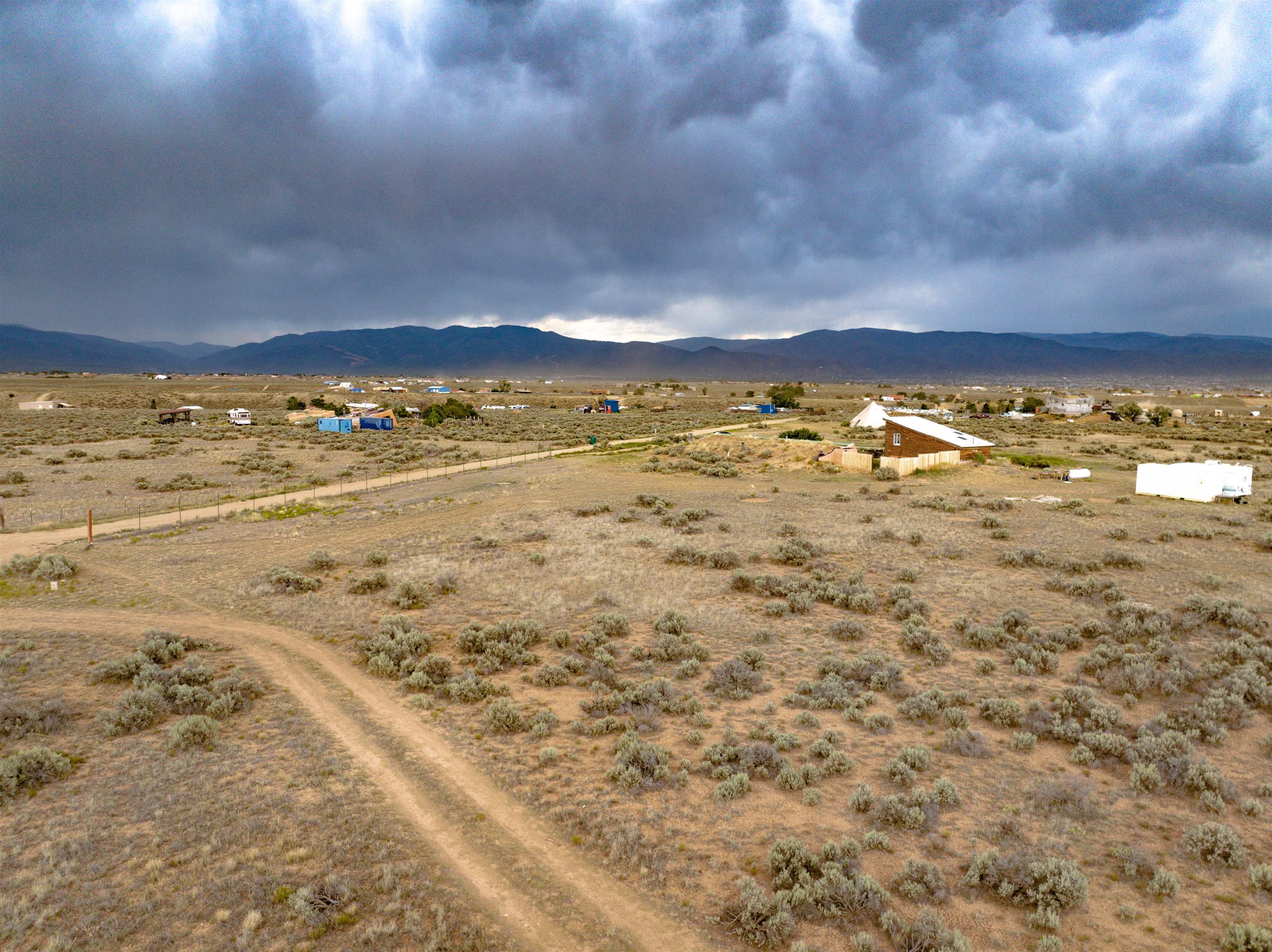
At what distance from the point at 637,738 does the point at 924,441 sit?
36297 mm

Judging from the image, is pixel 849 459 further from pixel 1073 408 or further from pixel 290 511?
pixel 1073 408

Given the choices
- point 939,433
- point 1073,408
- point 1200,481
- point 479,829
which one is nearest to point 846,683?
point 479,829

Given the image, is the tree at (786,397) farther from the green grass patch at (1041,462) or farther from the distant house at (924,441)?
the distant house at (924,441)

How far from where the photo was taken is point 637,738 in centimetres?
1025

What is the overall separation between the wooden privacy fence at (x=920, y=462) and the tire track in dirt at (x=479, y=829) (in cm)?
3277

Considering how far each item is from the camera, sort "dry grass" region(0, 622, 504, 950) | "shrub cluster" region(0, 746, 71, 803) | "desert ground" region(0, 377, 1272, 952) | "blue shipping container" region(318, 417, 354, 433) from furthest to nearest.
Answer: "blue shipping container" region(318, 417, 354, 433), "shrub cluster" region(0, 746, 71, 803), "desert ground" region(0, 377, 1272, 952), "dry grass" region(0, 622, 504, 950)

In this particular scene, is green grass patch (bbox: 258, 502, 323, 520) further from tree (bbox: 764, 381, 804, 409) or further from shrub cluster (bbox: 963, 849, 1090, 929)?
tree (bbox: 764, 381, 804, 409)

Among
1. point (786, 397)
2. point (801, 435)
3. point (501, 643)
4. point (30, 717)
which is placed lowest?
point (501, 643)

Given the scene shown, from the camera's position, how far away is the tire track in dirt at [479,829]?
6.71 m

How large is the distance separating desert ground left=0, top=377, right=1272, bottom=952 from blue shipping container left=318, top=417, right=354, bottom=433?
124 feet

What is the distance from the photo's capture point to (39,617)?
14859mm

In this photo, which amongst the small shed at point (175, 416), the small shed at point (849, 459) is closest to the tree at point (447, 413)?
the small shed at point (175, 416)

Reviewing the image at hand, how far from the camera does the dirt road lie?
842 inches

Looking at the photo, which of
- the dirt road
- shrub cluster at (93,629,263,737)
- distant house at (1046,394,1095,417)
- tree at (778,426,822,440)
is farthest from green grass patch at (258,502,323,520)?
distant house at (1046,394,1095,417)
